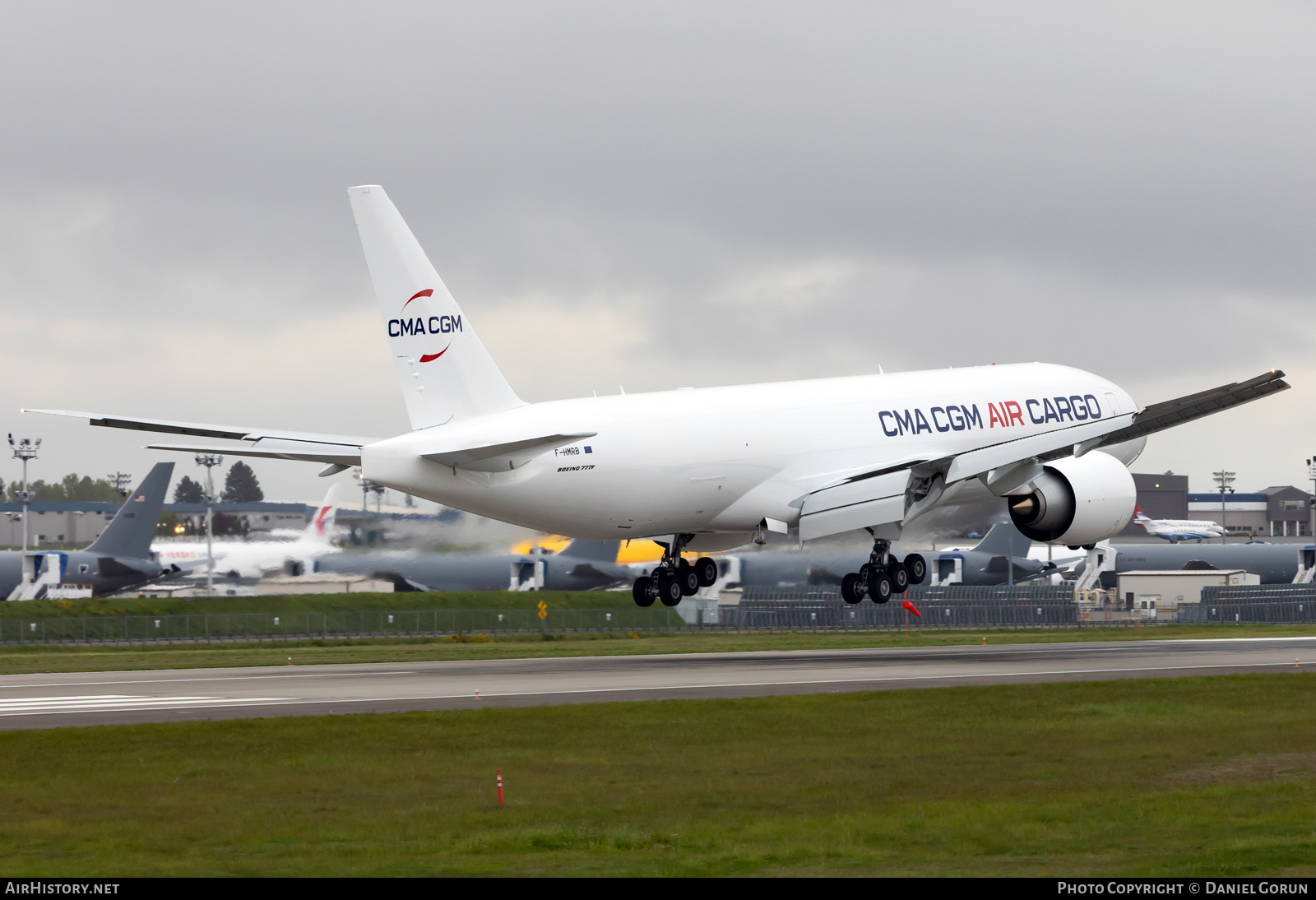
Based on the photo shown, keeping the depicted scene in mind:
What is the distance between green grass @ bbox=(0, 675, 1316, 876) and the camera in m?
15.0

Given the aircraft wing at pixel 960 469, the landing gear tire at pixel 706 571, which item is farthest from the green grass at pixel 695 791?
the landing gear tire at pixel 706 571

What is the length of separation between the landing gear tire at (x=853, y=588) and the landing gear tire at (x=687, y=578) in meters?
3.99

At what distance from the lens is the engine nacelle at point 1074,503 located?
42.7 meters

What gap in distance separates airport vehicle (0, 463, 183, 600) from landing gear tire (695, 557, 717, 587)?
4277 cm

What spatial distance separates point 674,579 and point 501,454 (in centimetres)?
936

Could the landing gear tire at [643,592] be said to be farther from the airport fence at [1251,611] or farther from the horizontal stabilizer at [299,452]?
the airport fence at [1251,611]

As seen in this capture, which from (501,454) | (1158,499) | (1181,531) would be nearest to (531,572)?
(501,454)

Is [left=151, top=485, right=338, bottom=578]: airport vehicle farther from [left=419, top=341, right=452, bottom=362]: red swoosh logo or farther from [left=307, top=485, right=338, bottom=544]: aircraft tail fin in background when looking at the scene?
[left=419, top=341, right=452, bottom=362]: red swoosh logo

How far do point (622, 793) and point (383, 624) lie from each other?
53.0 metres

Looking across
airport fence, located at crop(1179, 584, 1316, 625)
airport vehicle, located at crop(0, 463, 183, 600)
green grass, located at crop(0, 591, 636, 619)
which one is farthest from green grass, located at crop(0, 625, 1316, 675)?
airport vehicle, located at crop(0, 463, 183, 600)

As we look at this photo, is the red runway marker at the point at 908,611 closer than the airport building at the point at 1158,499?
Yes

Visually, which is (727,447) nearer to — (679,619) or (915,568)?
(915,568)

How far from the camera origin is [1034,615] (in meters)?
74.4
